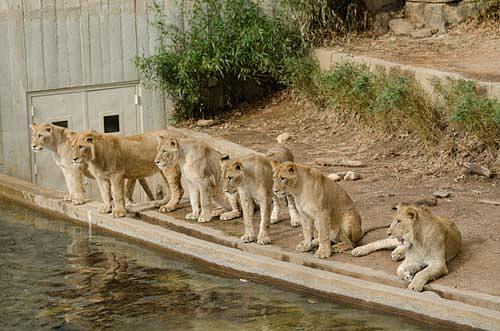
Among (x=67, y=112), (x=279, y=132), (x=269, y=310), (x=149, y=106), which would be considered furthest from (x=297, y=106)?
(x=269, y=310)

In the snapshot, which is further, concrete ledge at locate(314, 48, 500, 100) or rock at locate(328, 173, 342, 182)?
concrete ledge at locate(314, 48, 500, 100)

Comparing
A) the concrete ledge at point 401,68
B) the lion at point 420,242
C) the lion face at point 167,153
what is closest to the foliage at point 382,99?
the concrete ledge at point 401,68

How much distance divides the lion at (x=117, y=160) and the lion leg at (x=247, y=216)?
1.62 metres

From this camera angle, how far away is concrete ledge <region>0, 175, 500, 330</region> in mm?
10172

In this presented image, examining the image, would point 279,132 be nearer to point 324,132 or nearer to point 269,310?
point 324,132

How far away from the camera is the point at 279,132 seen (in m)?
17.3

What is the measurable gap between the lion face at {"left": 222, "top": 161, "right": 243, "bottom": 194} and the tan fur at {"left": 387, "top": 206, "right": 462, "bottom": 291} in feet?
6.25

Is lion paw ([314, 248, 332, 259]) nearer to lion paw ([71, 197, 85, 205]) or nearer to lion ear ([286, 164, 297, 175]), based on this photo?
lion ear ([286, 164, 297, 175])

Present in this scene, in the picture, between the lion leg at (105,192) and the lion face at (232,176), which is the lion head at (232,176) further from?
the lion leg at (105,192)

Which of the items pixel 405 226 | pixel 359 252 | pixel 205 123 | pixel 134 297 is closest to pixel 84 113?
pixel 205 123

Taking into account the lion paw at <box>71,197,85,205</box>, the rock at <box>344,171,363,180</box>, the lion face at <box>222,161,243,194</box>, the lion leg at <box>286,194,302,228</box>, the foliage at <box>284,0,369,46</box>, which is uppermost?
the foliage at <box>284,0,369,46</box>

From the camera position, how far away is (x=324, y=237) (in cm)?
1153

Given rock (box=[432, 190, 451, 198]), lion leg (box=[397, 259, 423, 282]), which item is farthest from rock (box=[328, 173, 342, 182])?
lion leg (box=[397, 259, 423, 282])

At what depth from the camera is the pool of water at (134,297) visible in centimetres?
1060
